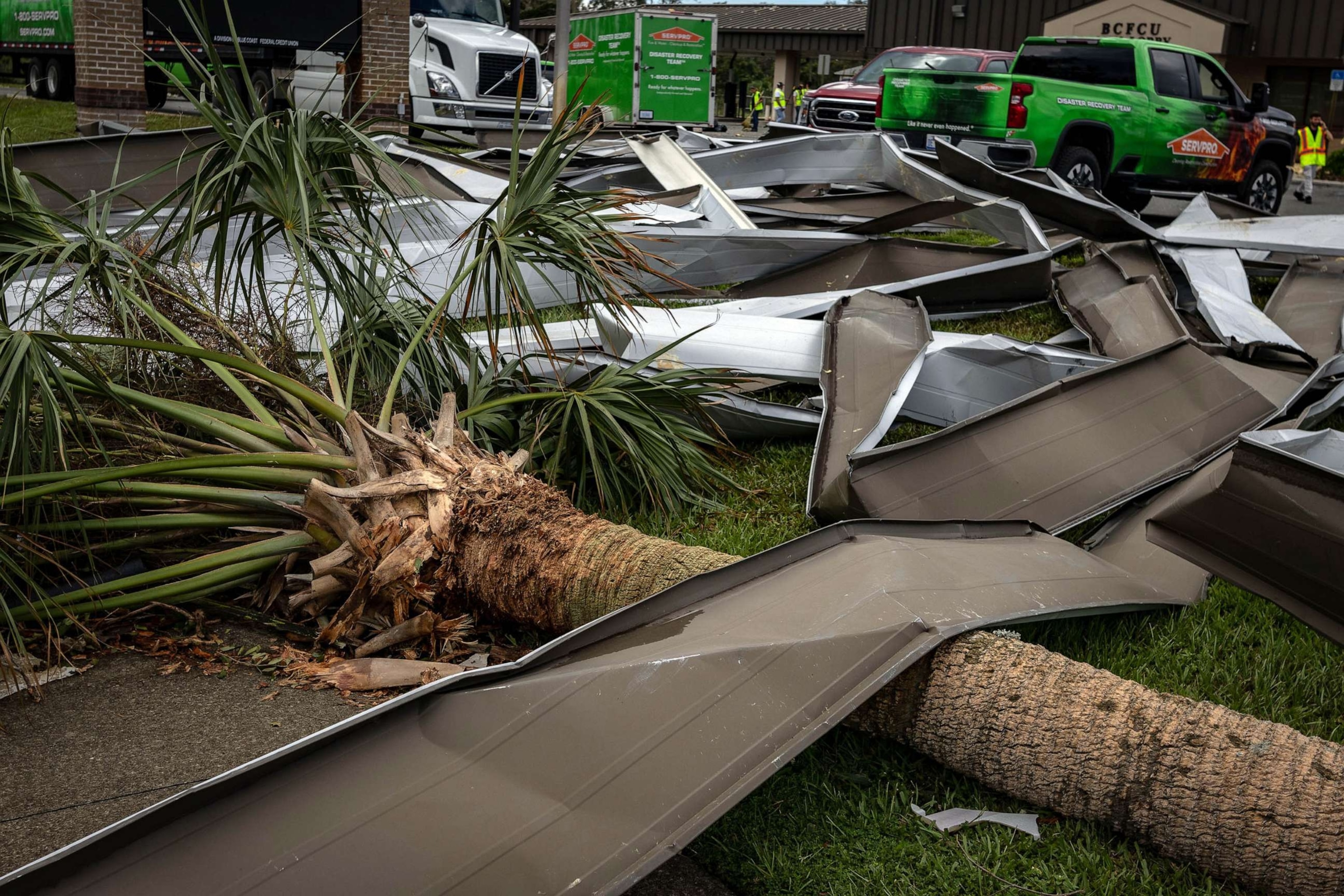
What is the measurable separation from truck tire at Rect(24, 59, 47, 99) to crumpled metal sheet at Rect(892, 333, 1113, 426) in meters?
25.8

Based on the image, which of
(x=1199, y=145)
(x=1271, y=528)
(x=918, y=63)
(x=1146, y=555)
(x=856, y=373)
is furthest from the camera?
(x=918, y=63)

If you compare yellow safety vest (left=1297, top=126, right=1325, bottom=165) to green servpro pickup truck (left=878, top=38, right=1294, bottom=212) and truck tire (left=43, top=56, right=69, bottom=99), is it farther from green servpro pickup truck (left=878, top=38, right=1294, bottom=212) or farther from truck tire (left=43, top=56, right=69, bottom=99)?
truck tire (left=43, top=56, right=69, bottom=99)

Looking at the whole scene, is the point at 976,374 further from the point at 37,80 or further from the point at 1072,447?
the point at 37,80

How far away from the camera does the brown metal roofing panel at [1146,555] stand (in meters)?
3.53

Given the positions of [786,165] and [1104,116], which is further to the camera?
[1104,116]

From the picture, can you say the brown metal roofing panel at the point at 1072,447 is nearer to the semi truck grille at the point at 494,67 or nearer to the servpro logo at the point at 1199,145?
the servpro logo at the point at 1199,145

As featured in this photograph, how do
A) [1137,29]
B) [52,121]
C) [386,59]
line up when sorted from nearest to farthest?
[386,59] < [52,121] < [1137,29]

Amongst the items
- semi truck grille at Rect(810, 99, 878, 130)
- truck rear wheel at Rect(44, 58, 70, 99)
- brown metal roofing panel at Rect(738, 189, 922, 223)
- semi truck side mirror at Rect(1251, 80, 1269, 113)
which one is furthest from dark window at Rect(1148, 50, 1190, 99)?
truck rear wheel at Rect(44, 58, 70, 99)

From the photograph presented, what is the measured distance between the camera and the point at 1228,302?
665cm

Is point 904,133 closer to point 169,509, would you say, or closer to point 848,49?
point 169,509

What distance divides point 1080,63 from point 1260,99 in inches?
98.2

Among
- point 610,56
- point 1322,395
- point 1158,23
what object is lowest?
point 1322,395

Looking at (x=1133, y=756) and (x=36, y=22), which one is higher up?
(x=36, y=22)

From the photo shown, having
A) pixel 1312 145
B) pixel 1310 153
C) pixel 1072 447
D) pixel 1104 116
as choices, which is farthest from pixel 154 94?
pixel 1312 145
